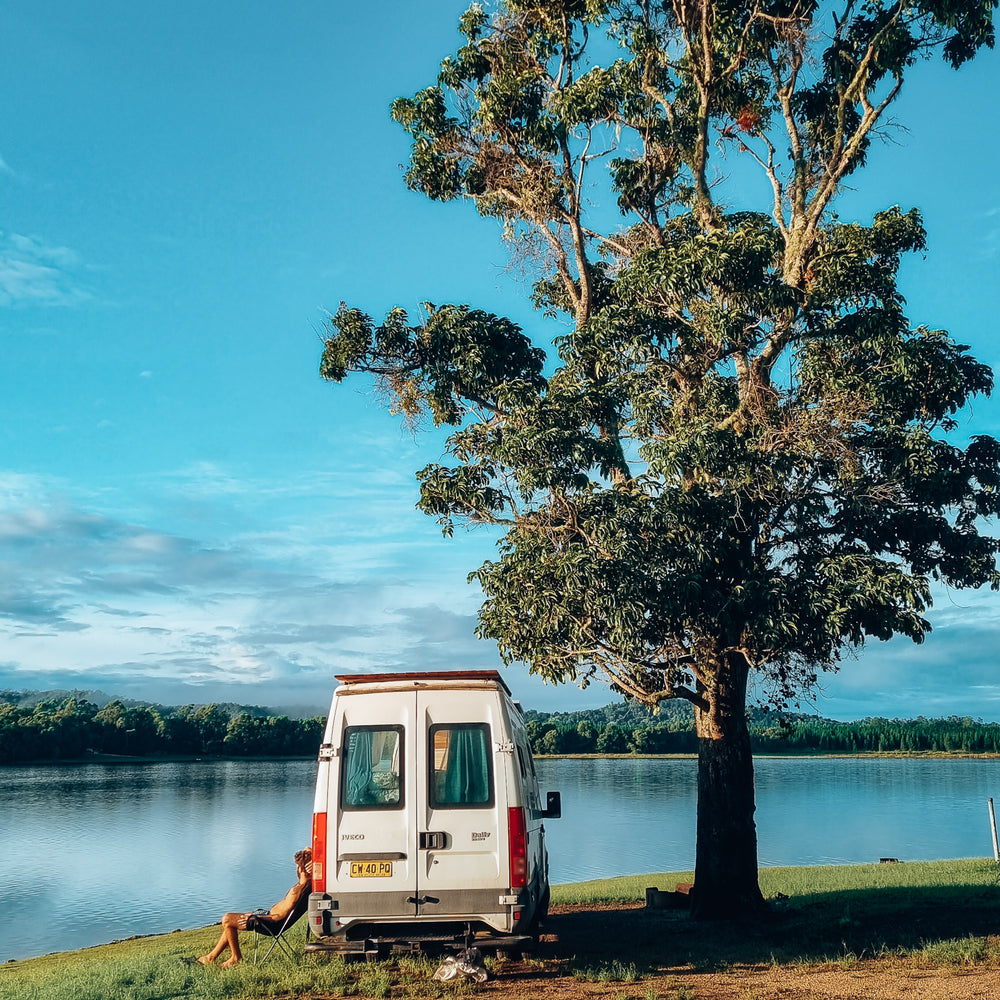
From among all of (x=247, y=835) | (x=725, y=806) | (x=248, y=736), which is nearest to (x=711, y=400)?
(x=725, y=806)

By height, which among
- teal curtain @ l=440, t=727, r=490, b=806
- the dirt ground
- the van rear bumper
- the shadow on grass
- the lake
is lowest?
the lake

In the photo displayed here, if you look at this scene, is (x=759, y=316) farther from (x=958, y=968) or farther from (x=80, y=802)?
(x=80, y=802)

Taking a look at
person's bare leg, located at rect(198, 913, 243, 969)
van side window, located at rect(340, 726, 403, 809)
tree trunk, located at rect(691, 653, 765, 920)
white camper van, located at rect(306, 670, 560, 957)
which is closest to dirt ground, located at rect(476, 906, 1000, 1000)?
white camper van, located at rect(306, 670, 560, 957)

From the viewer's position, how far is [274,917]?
1105 cm

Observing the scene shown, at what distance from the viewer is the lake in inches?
1116

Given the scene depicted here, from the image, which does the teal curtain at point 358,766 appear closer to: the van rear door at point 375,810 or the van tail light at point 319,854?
the van rear door at point 375,810

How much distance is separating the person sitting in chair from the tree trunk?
6015mm

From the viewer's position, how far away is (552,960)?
10.8 metres

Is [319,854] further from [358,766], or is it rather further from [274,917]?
[274,917]

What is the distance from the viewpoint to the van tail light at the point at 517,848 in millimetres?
9141

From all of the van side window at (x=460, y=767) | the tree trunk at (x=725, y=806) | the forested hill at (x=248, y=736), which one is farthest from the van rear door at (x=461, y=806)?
the forested hill at (x=248, y=736)

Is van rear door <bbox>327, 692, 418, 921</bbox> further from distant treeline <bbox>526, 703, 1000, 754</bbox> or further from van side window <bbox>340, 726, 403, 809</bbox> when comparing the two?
distant treeline <bbox>526, 703, 1000, 754</bbox>

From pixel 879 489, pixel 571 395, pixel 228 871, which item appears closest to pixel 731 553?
pixel 879 489

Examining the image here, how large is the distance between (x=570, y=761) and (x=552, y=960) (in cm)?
12225
